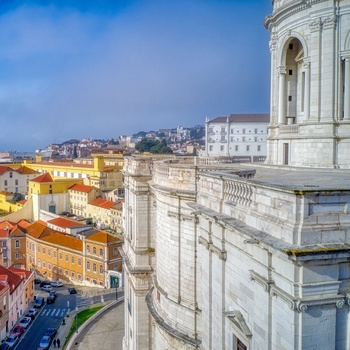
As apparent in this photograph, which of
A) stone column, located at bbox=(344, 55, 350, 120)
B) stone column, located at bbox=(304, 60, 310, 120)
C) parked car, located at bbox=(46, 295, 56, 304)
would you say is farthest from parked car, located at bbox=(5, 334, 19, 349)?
stone column, located at bbox=(344, 55, 350, 120)

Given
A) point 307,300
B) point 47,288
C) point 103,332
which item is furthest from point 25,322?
point 307,300

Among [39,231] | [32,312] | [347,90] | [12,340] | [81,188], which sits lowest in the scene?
[32,312]

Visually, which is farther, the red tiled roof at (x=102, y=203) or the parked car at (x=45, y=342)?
the red tiled roof at (x=102, y=203)

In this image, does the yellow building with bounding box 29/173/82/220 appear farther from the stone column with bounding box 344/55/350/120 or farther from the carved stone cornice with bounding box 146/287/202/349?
the stone column with bounding box 344/55/350/120

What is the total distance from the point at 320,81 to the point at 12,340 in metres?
31.9

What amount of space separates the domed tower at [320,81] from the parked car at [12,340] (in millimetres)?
27680

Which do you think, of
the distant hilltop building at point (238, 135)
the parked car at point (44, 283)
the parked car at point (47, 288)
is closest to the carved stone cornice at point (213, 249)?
the parked car at point (47, 288)

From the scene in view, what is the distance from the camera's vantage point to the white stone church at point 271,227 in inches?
289

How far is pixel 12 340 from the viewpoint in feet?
119

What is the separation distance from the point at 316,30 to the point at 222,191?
11.4 meters

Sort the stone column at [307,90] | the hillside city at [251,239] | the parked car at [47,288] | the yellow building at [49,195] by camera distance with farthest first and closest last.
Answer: the yellow building at [49,195]
the parked car at [47,288]
the stone column at [307,90]
the hillside city at [251,239]

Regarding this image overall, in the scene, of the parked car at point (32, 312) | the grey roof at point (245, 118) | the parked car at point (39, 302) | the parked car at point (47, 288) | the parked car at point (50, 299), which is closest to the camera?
the parked car at point (32, 312)

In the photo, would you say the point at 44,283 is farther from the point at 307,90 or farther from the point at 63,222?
the point at 307,90

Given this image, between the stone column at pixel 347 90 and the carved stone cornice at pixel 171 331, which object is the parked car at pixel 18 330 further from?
the stone column at pixel 347 90
